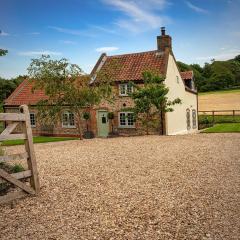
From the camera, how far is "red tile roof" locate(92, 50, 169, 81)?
27.9m


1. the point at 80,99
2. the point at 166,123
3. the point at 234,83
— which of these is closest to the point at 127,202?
the point at 80,99

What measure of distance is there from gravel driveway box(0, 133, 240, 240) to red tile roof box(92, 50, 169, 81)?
51.5 feet

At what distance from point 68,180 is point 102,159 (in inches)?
137

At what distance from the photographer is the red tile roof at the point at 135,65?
27.9 meters

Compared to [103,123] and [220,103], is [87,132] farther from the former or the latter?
[220,103]

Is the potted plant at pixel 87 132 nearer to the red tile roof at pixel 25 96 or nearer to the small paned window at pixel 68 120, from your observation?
the small paned window at pixel 68 120

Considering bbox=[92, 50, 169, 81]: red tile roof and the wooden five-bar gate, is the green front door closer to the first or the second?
bbox=[92, 50, 169, 81]: red tile roof

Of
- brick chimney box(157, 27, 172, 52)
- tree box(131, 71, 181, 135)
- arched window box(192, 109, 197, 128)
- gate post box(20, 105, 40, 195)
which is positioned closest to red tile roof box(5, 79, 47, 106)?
tree box(131, 71, 181, 135)

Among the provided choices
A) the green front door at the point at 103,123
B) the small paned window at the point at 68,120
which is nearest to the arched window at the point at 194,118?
the green front door at the point at 103,123

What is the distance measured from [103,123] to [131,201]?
71.2 ft

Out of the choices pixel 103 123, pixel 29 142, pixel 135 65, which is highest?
pixel 135 65

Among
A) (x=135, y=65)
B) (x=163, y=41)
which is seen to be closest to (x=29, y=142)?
(x=135, y=65)

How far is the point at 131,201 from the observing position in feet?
25.7

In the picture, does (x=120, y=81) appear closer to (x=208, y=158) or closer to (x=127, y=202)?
(x=208, y=158)
